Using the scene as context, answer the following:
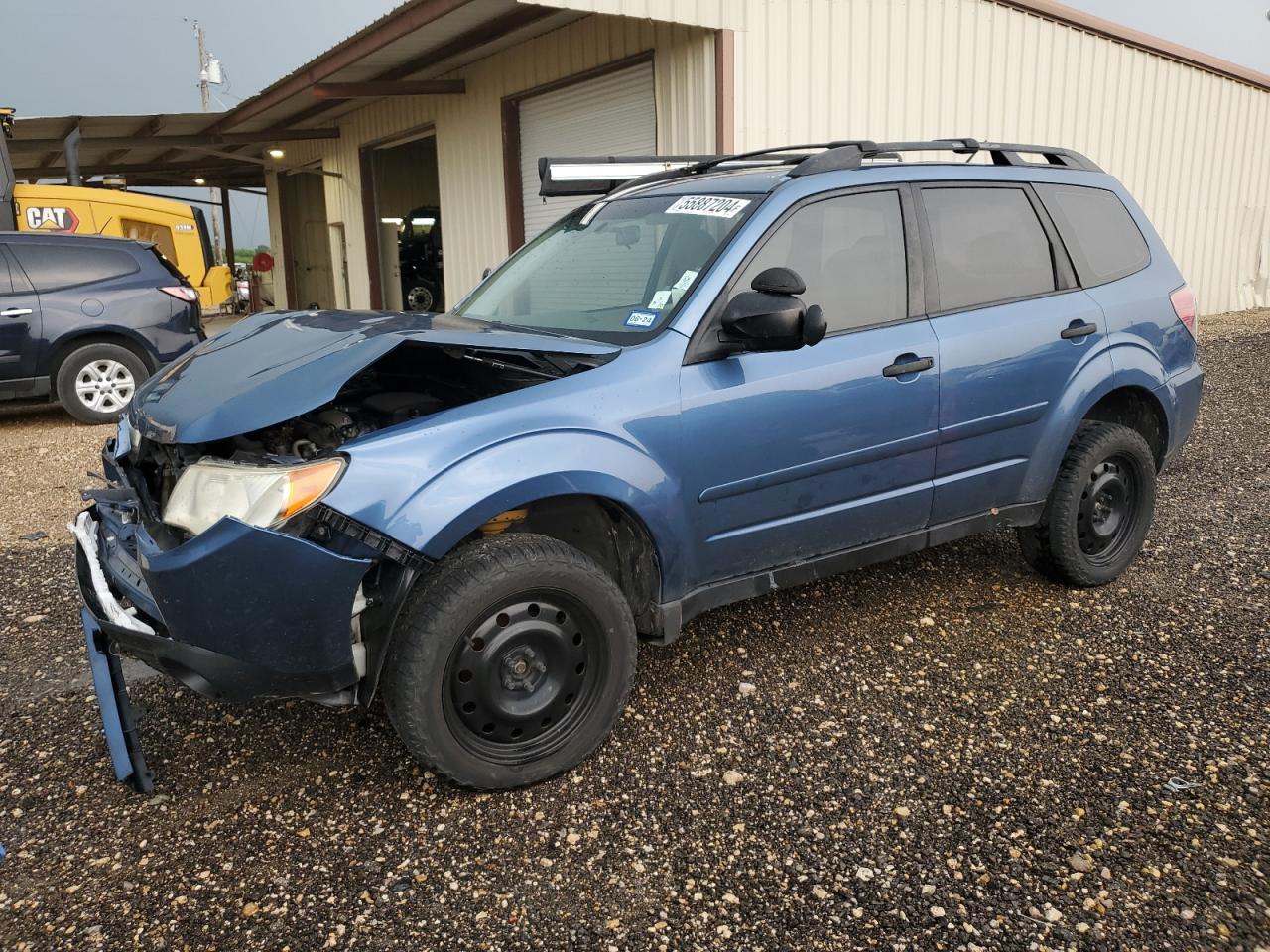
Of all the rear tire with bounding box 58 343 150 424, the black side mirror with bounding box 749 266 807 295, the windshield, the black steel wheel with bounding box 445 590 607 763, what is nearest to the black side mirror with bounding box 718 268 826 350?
the black side mirror with bounding box 749 266 807 295

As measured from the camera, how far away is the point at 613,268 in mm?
3723

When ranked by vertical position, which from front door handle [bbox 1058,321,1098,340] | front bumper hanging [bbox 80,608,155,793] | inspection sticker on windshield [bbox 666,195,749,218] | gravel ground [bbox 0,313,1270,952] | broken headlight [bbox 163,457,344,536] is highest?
inspection sticker on windshield [bbox 666,195,749,218]

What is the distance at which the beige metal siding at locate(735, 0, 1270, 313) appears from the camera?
29.5 ft

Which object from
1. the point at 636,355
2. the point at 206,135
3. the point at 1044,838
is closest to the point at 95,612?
Answer: the point at 636,355

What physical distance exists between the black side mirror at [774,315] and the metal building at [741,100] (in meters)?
5.73

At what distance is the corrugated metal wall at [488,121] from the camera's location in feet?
29.1

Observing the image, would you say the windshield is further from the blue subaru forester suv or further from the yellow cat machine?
the yellow cat machine

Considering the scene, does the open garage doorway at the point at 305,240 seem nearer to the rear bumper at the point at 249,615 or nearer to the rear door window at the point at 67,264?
the rear door window at the point at 67,264

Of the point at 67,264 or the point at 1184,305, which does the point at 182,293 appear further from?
the point at 1184,305

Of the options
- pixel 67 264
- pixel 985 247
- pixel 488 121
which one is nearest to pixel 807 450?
pixel 985 247

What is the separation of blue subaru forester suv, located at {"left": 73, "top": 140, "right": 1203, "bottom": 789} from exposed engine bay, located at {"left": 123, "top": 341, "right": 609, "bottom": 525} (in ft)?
0.05

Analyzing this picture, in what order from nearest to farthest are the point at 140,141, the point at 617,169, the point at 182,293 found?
the point at 617,169 < the point at 182,293 < the point at 140,141

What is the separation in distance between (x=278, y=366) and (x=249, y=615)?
0.78m

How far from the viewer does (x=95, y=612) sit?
2.79 meters
